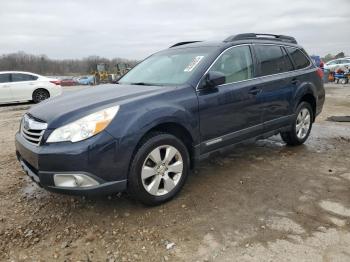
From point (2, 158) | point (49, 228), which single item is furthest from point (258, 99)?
point (2, 158)

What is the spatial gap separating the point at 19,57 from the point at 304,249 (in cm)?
8186

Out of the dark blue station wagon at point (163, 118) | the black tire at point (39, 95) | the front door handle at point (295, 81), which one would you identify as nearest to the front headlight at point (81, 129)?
the dark blue station wagon at point (163, 118)

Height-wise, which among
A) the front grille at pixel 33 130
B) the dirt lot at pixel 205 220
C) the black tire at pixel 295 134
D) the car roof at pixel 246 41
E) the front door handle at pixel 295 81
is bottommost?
the dirt lot at pixel 205 220

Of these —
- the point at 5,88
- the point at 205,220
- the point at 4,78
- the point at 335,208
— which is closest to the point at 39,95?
the point at 5,88

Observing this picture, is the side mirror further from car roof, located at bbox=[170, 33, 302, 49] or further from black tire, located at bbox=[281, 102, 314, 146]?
black tire, located at bbox=[281, 102, 314, 146]

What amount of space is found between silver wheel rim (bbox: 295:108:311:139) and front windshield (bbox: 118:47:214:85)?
7.17 feet

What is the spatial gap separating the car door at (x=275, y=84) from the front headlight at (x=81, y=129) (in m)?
2.33

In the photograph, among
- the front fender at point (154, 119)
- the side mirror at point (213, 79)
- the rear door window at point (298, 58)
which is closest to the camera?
the front fender at point (154, 119)

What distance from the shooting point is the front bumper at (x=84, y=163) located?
294cm

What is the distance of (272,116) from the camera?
482 cm

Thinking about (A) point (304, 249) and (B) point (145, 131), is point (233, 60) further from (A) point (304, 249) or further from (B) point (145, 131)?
(A) point (304, 249)

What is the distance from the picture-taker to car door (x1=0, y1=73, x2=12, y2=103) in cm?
1323

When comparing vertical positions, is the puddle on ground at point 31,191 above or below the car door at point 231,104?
below

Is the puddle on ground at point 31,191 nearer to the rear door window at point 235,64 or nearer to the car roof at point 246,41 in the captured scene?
the rear door window at point 235,64
